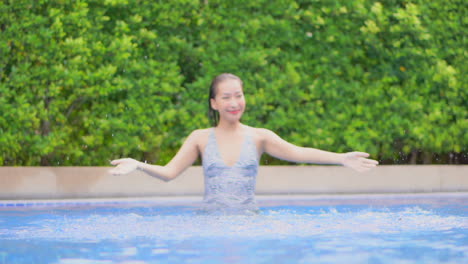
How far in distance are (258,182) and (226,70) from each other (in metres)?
1.73

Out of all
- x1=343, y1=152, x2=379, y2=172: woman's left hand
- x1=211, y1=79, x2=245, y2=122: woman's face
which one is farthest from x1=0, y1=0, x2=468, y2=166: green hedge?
x1=343, y1=152, x2=379, y2=172: woman's left hand

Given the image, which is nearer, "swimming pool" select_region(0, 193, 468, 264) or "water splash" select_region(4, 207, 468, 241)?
"swimming pool" select_region(0, 193, 468, 264)

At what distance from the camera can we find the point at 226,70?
11953 millimetres

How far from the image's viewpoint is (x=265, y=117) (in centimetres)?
1235

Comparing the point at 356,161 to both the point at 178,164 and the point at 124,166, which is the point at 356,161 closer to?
the point at 178,164

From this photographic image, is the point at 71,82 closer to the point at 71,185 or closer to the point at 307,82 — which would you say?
the point at 71,185

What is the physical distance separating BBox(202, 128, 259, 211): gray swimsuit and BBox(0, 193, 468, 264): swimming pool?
5.9 inches

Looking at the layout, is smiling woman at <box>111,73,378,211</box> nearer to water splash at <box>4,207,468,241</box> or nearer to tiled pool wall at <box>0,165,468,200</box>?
water splash at <box>4,207,468,241</box>

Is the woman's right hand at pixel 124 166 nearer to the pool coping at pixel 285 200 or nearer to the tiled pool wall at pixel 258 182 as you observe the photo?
the pool coping at pixel 285 200

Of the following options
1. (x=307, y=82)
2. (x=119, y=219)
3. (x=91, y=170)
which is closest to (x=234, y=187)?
(x=119, y=219)

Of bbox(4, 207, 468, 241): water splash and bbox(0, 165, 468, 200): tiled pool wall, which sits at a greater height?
bbox(0, 165, 468, 200): tiled pool wall

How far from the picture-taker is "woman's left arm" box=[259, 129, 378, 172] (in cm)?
644

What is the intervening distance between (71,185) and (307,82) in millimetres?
3835

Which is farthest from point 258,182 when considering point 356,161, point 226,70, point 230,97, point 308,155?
point 356,161
